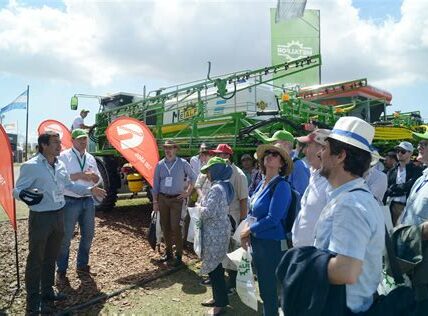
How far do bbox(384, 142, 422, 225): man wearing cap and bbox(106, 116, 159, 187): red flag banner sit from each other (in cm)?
364

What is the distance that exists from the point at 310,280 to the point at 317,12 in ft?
47.5

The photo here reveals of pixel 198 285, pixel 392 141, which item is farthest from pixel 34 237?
pixel 392 141

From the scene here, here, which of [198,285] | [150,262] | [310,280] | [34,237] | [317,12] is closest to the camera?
[310,280]

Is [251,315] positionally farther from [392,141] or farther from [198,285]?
[392,141]

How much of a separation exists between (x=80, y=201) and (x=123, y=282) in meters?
1.17

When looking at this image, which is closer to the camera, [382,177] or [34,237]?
[34,237]

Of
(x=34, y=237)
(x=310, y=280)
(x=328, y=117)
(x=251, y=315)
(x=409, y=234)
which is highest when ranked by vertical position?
(x=328, y=117)

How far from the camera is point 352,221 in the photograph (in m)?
1.67

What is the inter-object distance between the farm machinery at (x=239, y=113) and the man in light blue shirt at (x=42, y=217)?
2.72 m

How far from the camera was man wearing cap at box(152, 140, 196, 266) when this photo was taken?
5.70 meters

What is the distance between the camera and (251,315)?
160 inches

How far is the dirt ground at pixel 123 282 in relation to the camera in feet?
13.8

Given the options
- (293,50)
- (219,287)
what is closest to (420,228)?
(219,287)

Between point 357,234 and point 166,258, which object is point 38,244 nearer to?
point 166,258
